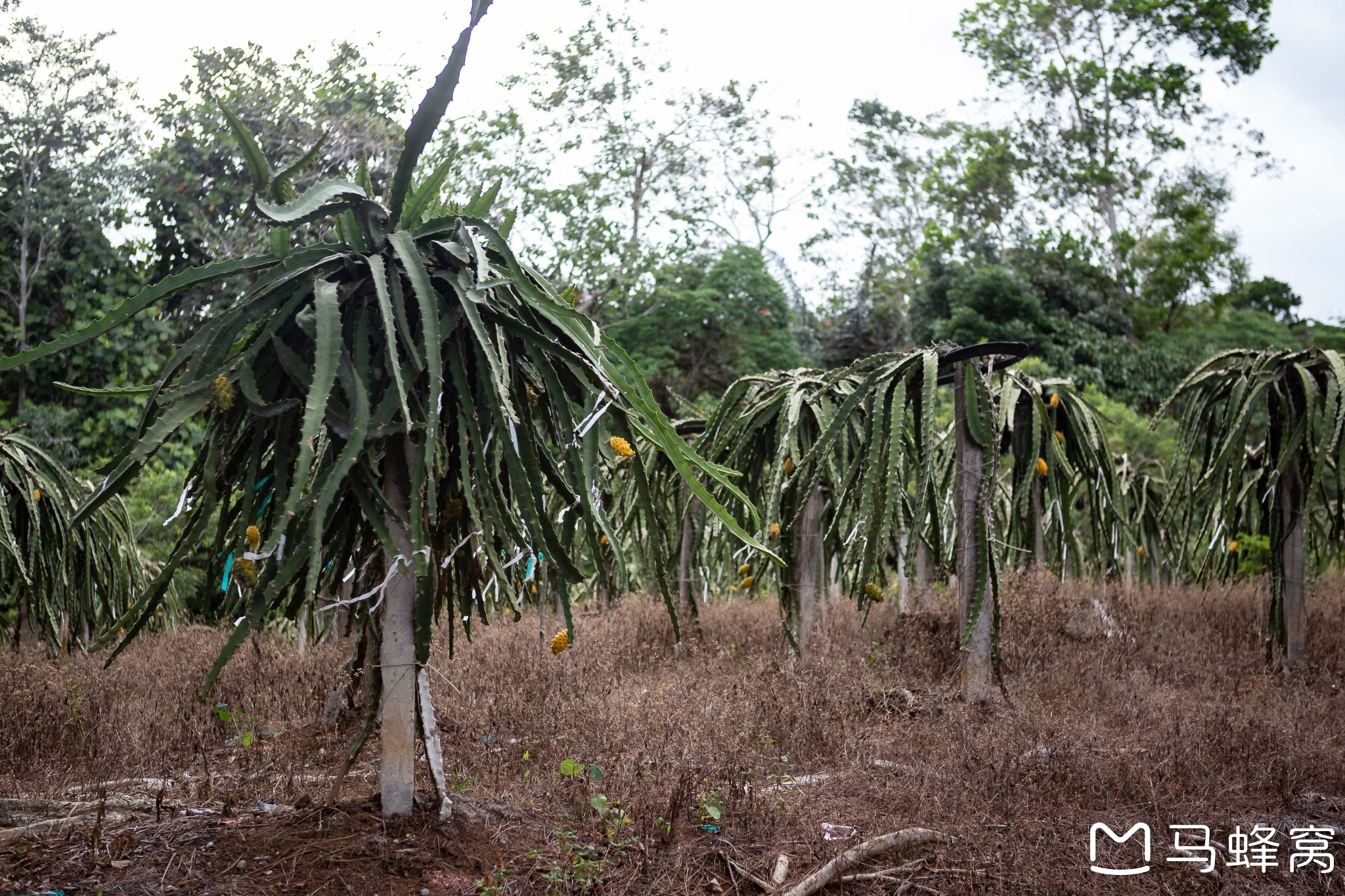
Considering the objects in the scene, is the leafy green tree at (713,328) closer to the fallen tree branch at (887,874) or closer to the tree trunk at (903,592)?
the tree trunk at (903,592)

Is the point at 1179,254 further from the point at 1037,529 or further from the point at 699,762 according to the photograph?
the point at 699,762

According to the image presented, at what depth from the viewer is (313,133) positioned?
1391 centimetres

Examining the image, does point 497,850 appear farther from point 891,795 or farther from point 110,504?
point 110,504

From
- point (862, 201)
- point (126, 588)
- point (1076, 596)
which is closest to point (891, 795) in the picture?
point (1076, 596)

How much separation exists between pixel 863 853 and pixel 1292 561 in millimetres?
5189

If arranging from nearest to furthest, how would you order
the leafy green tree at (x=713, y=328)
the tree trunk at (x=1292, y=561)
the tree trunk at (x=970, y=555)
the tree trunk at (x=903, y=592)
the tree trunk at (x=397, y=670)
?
the tree trunk at (x=397, y=670) → the tree trunk at (x=970, y=555) → the tree trunk at (x=1292, y=561) → the tree trunk at (x=903, y=592) → the leafy green tree at (x=713, y=328)

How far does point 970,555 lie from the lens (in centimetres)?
598

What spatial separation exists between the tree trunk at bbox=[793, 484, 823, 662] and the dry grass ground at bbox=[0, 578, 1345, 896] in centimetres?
23

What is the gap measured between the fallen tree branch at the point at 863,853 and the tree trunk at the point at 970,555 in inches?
85.1

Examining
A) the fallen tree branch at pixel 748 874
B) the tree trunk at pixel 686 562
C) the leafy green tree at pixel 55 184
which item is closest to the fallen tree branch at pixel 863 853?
the fallen tree branch at pixel 748 874

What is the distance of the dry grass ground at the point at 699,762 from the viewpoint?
332cm

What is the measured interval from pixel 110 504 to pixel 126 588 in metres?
0.65

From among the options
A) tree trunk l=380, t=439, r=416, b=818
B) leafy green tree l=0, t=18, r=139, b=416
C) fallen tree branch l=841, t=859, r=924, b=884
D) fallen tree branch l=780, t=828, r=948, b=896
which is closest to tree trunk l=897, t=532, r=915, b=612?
fallen tree branch l=780, t=828, r=948, b=896

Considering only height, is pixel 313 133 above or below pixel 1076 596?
above
